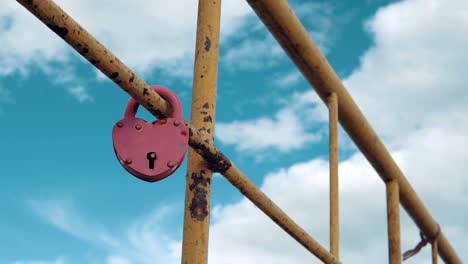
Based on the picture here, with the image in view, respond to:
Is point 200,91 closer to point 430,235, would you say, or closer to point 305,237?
point 305,237

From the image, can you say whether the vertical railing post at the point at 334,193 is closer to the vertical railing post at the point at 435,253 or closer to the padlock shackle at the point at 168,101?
the padlock shackle at the point at 168,101

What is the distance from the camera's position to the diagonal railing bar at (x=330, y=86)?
1.79 meters

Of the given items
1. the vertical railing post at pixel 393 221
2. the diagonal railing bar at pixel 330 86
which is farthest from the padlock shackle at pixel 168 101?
the vertical railing post at pixel 393 221

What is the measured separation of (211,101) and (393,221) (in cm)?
159

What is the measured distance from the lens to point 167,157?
3.31 ft

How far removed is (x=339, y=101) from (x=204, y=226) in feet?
3.63

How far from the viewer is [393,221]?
2.67 m

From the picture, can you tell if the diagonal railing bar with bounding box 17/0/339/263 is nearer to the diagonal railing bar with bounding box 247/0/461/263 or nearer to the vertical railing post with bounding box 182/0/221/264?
the vertical railing post with bounding box 182/0/221/264

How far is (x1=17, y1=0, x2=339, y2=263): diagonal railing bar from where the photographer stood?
33.6 inches

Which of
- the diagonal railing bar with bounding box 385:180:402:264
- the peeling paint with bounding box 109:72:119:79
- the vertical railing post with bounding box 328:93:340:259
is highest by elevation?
the diagonal railing bar with bounding box 385:180:402:264

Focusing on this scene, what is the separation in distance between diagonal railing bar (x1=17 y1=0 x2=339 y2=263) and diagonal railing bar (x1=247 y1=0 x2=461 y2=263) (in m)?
0.56

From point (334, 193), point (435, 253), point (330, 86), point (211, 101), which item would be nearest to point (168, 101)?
point (211, 101)

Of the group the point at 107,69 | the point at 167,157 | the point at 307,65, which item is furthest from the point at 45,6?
the point at 307,65

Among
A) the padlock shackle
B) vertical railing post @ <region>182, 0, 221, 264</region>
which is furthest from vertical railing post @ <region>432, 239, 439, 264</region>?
the padlock shackle
